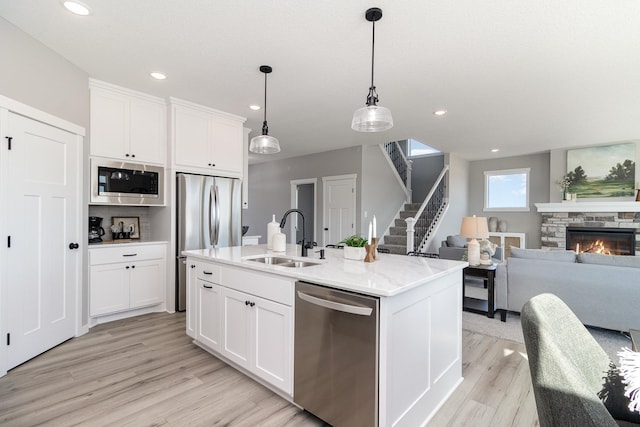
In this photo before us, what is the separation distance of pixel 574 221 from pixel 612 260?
4070mm

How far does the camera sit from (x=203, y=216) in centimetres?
416

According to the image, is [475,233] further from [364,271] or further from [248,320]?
[248,320]

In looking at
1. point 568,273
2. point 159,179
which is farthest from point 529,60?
point 159,179

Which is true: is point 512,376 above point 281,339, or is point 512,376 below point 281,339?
below

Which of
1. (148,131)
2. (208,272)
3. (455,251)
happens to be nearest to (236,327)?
(208,272)

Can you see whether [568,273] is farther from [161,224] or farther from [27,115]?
[27,115]

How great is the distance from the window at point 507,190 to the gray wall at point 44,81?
843 cm

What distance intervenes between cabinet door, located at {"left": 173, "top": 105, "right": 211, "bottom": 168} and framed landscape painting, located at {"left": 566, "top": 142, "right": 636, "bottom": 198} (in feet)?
24.1

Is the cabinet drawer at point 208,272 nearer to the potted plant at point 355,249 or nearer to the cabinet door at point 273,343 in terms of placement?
the cabinet door at point 273,343

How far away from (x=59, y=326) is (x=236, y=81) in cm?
301

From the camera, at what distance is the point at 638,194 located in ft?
19.6

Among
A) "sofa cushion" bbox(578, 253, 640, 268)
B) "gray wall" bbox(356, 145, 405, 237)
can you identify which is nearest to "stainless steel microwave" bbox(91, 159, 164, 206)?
"gray wall" bbox(356, 145, 405, 237)

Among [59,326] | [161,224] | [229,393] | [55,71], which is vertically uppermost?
[55,71]

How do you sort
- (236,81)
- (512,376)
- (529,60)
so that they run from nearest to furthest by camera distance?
1. (512,376)
2. (529,60)
3. (236,81)
